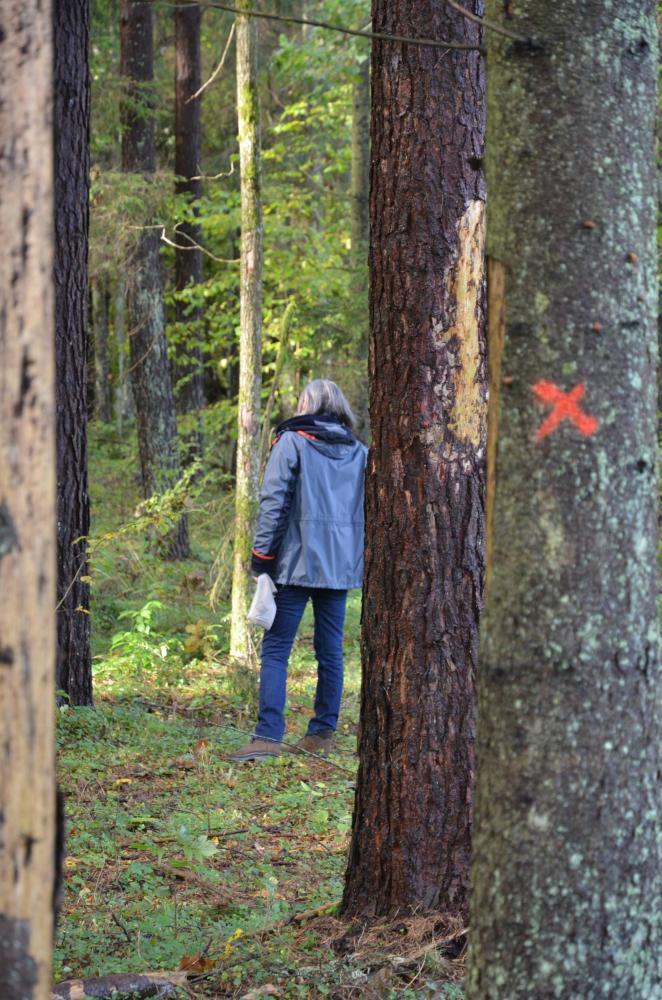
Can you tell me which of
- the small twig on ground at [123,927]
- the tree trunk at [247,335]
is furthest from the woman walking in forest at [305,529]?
the small twig on ground at [123,927]

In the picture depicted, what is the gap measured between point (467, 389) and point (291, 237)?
12467 mm

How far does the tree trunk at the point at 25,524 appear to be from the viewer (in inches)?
76.2

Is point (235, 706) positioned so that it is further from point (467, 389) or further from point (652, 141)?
point (652, 141)

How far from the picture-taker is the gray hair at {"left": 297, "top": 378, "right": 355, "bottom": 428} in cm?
711

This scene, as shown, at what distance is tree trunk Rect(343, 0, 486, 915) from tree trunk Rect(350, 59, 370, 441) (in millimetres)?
9413

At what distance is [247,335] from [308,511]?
2.43m

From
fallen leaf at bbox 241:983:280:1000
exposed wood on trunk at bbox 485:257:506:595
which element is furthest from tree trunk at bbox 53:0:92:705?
exposed wood on trunk at bbox 485:257:506:595

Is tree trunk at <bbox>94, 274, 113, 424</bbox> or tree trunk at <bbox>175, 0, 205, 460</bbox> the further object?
tree trunk at <bbox>94, 274, 113, 424</bbox>

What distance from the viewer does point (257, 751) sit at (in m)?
6.87

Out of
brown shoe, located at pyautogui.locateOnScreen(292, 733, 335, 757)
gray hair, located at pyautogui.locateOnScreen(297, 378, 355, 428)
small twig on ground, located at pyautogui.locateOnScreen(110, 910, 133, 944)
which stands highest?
gray hair, located at pyautogui.locateOnScreen(297, 378, 355, 428)

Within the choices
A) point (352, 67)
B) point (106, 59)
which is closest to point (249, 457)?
point (352, 67)

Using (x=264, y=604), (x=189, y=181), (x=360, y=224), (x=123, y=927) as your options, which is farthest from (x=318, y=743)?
(x=189, y=181)

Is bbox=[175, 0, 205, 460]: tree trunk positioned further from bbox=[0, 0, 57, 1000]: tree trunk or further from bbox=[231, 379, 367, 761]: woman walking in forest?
bbox=[0, 0, 57, 1000]: tree trunk

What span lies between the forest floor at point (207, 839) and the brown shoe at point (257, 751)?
10 centimetres
